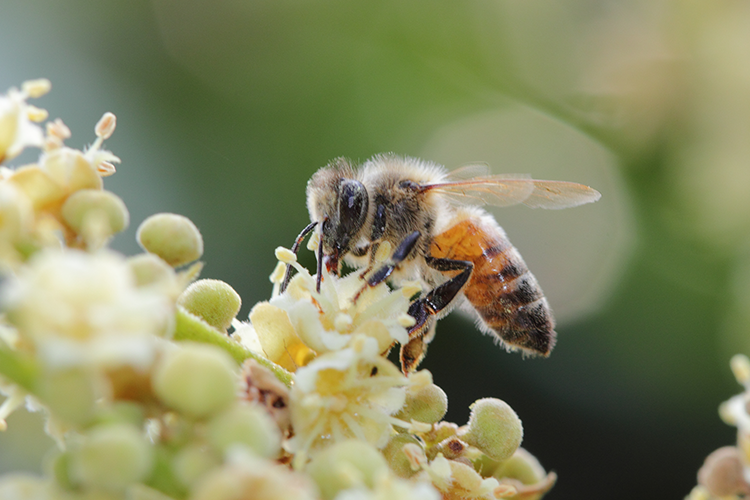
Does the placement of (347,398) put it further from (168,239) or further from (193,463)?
(193,463)

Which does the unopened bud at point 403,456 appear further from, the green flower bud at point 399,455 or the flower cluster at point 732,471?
the flower cluster at point 732,471

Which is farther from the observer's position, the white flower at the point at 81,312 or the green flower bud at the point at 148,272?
the green flower bud at the point at 148,272

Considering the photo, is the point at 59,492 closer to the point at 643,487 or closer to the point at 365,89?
the point at 365,89

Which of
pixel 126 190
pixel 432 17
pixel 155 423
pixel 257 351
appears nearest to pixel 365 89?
pixel 432 17

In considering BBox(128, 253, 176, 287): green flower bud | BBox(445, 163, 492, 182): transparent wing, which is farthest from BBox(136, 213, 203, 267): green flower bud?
BBox(445, 163, 492, 182): transparent wing

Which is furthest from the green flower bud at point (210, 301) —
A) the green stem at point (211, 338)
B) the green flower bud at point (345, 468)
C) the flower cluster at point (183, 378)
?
the green flower bud at point (345, 468)

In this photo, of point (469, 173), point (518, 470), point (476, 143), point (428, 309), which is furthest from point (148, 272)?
point (476, 143)
